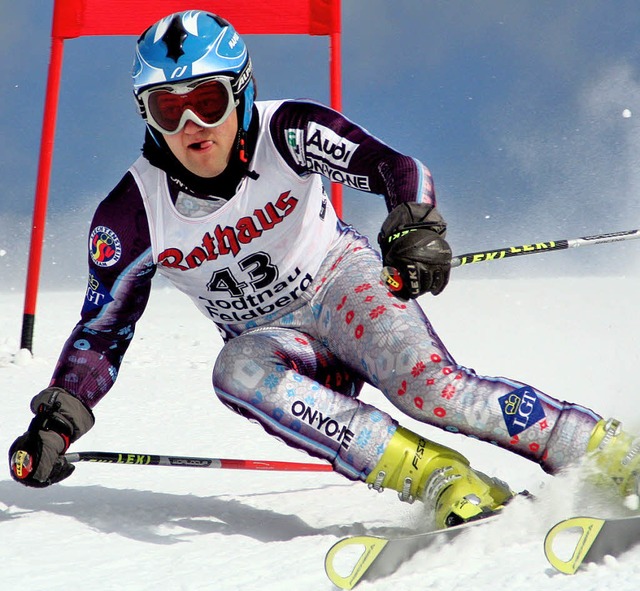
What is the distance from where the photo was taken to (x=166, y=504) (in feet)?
10.5

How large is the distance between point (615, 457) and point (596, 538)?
1.64 feet

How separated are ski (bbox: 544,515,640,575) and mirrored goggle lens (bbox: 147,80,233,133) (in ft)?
5.12

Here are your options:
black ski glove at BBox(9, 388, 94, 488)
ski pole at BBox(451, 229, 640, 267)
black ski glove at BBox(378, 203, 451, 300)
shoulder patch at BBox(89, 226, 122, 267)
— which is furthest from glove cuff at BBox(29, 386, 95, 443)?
ski pole at BBox(451, 229, 640, 267)

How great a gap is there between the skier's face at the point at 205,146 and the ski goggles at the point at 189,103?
30 millimetres

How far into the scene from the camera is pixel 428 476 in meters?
2.64

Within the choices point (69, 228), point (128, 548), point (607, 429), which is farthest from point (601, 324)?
point (69, 228)

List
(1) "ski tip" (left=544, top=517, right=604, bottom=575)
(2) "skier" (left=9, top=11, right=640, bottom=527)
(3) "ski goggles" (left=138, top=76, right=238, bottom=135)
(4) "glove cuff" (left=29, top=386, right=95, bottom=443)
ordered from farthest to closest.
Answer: (4) "glove cuff" (left=29, top=386, right=95, bottom=443) < (3) "ski goggles" (left=138, top=76, right=238, bottom=135) < (2) "skier" (left=9, top=11, right=640, bottom=527) < (1) "ski tip" (left=544, top=517, right=604, bottom=575)

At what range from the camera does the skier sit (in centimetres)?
264

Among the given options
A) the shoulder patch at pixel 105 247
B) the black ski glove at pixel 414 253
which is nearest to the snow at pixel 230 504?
the black ski glove at pixel 414 253

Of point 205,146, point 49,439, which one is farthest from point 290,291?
point 49,439

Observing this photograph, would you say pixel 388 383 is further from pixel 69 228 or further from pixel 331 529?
pixel 69 228

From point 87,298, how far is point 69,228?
9.22 metres

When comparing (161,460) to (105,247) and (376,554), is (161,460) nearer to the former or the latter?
(105,247)

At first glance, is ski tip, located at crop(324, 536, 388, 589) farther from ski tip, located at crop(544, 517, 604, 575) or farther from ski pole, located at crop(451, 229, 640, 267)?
ski pole, located at crop(451, 229, 640, 267)
